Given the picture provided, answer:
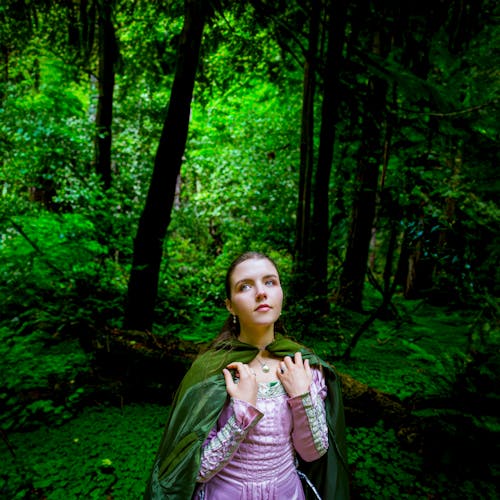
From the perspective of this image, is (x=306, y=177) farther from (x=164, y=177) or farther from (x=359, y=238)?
(x=164, y=177)

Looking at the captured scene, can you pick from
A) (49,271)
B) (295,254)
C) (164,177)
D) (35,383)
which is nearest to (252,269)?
(164,177)

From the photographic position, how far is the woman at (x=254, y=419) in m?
1.56

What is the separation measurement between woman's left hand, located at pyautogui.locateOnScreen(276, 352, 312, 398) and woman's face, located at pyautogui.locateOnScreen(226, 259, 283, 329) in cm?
21

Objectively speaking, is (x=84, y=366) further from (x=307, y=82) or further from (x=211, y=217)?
(x=211, y=217)

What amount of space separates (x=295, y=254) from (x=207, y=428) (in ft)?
17.7

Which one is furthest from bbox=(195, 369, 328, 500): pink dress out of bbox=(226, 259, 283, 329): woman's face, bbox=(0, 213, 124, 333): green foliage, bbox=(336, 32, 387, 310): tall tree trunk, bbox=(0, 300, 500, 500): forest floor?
bbox=(336, 32, 387, 310): tall tree trunk

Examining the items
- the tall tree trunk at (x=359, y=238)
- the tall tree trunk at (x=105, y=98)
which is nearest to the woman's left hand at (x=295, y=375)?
the tall tree trunk at (x=359, y=238)

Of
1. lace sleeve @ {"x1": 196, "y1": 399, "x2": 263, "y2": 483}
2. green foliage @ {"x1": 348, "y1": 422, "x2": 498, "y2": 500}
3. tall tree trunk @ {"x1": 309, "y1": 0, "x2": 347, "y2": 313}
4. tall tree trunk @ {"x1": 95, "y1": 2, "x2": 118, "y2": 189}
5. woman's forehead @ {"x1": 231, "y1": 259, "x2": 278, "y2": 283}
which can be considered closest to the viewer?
lace sleeve @ {"x1": 196, "y1": 399, "x2": 263, "y2": 483}

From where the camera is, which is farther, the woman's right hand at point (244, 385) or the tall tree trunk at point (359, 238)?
the tall tree trunk at point (359, 238)

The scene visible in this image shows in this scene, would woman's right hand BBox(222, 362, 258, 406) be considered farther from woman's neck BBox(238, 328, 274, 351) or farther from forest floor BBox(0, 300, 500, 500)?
forest floor BBox(0, 300, 500, 500)

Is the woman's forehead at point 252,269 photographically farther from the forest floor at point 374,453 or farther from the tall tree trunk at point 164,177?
the tall tree trunk at point 164,177

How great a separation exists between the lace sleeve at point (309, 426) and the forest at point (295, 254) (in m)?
1.69

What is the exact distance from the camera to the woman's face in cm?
173

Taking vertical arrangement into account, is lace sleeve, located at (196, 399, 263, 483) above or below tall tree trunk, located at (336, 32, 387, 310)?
below
